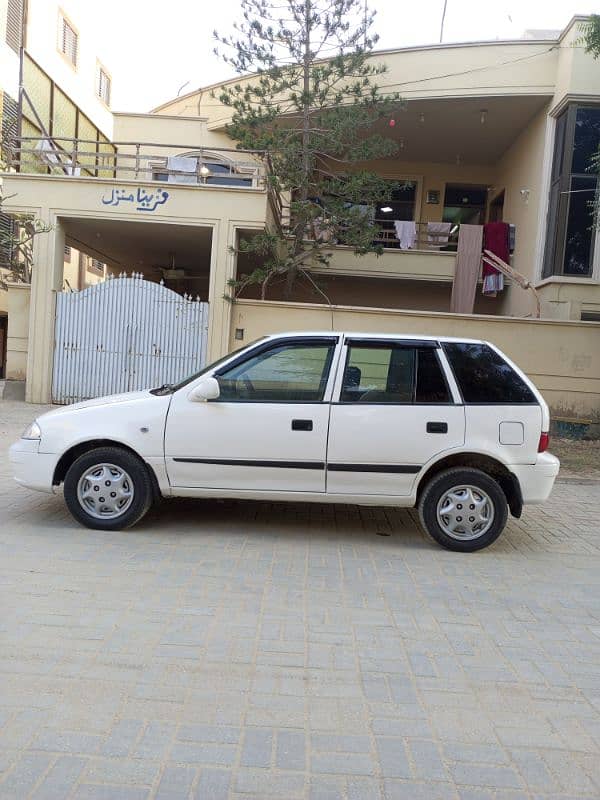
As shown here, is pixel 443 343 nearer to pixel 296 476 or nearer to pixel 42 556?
pixel 296 476

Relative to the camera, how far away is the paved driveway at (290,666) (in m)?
2.57

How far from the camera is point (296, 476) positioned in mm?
5469

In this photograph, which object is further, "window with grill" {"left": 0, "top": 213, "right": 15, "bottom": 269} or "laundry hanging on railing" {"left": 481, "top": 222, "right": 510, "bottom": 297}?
"laundry hanging on railing" {"left": 481, "top": 222, "right": 510, "bottom": 297}

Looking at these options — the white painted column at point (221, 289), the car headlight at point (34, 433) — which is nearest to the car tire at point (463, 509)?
the car headlight at point (34, 433)

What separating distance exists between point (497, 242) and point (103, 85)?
23.0 meters

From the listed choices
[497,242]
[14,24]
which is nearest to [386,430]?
[497,242]

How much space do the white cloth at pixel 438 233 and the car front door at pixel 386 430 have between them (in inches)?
558

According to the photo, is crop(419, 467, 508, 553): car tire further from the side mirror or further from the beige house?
the beige house

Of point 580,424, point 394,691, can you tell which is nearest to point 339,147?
point 580,424

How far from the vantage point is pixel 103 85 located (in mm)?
31750

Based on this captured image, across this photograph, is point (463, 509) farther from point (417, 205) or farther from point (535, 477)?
point (417, 205)

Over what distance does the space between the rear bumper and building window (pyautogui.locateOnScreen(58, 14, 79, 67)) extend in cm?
2808

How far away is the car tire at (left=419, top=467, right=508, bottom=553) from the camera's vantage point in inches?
214

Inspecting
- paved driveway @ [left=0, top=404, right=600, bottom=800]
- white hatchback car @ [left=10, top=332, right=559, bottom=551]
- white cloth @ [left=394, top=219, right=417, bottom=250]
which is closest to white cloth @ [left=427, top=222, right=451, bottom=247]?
white cloth @ [left=394, top=219, right=417, bottom=250]
